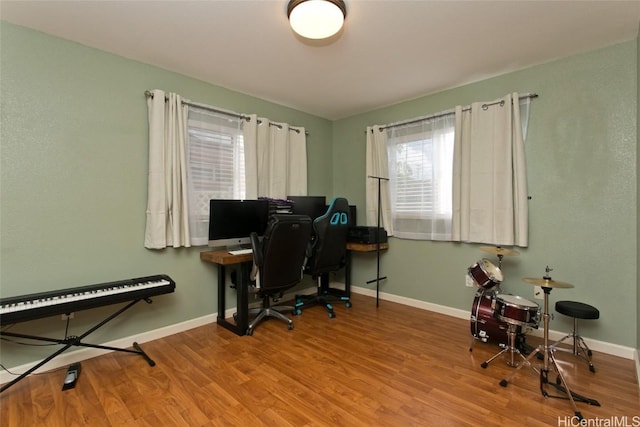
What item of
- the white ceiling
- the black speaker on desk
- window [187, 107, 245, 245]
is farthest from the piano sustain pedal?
the black speaker on desk

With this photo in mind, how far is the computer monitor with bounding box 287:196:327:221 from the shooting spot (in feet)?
12.1

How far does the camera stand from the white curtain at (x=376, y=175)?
3.90m

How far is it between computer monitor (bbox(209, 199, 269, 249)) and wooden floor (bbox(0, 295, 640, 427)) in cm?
95

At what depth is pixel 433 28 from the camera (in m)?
2.22

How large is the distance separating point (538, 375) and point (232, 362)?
2.29 metres

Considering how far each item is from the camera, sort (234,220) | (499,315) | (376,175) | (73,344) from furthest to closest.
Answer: (376,175) < (234,220) < (499,315) < (73,344)

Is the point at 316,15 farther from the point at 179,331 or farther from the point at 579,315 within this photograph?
the point at 179,331

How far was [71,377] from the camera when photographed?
2.05m

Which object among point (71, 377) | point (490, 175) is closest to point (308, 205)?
point (490, 175)

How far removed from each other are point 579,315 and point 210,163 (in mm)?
3491

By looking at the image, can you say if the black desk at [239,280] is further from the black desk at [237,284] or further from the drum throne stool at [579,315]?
the drum throne stool at [579,315]

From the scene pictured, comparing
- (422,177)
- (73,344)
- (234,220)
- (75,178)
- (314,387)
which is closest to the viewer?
(314,387)

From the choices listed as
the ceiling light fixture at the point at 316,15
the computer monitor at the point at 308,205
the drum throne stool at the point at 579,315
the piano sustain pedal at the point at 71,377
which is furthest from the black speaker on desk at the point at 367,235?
the piano sustain pedal at the point at 71,377

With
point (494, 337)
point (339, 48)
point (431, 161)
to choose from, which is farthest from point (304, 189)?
point (494, 337)
